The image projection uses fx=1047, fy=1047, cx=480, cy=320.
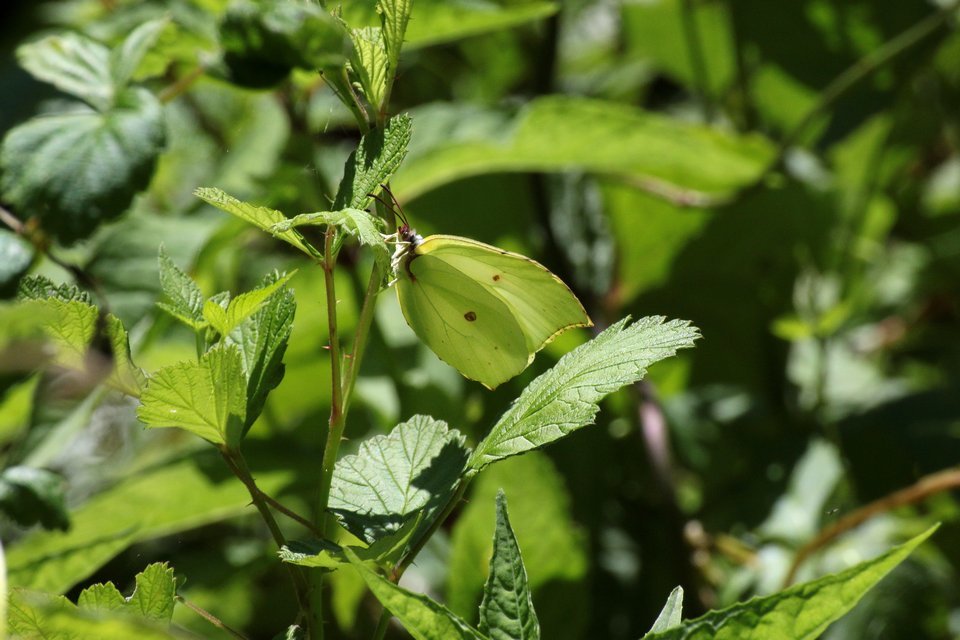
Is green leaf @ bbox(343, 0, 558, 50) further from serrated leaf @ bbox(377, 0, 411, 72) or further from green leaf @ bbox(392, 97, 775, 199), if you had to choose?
serrated leaf @ bbox(377, 0, 411, 72)

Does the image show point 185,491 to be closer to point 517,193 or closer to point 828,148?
point 517,193

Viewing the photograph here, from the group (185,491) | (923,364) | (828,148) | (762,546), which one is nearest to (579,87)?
(828,148)

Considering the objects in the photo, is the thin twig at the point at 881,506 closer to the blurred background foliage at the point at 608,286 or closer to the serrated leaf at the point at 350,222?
the blurred background foliage at the point at 608,286

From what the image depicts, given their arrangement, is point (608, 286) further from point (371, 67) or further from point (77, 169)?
point (371, 67)

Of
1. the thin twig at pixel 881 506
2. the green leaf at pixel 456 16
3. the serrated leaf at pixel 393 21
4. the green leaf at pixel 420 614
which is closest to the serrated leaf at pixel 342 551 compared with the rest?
the green leaf at pixel 420 614

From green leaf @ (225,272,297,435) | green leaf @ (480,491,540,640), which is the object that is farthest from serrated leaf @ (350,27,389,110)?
green leaf @ (480,491,540,640)
